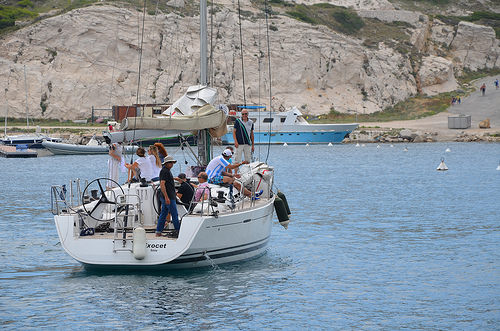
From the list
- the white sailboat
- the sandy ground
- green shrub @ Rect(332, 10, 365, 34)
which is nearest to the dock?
the sandy ground

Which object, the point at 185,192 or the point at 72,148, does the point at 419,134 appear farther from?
the point at 185,192

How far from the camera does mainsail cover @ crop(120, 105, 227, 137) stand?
55.8ft

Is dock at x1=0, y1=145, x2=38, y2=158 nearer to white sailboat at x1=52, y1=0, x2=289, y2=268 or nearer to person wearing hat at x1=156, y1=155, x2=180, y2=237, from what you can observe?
white sailboat at x1=52, y1=0, x2=289, y2=268

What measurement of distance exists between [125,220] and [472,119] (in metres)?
72.5

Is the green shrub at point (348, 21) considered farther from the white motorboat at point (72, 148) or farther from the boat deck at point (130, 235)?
Answer: the boat deck at point (130, 235)

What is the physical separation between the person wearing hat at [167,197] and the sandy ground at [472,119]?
65.2 metres

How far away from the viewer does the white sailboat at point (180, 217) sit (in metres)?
15.0

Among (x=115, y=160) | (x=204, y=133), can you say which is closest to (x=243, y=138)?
(x=204, y=133)

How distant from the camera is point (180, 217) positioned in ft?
53.3

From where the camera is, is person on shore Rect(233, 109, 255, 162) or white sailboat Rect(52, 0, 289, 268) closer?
white sailboat Rect(52, 0, 289, 268)

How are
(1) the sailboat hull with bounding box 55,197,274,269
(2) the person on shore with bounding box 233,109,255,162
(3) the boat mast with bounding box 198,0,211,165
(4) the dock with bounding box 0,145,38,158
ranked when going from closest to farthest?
(1) the sailboat hull with bounding box 55,197,274,269
(3) the boat mast with bounding box 198,0,211,165
(2) the person on shore with bounding box 233,109,255,162
(4) the dock with bounding box 0,145,38,158

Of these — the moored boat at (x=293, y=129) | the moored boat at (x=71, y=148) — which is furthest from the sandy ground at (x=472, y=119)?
the moored boat at (x=71, y=148)

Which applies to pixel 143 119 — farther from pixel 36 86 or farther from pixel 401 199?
pixel 36 86

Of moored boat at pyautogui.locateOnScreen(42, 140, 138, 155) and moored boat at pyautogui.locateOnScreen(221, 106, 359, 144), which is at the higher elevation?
moored boat at pyautogui.locateOnScreen(221, 106, 359, 144)
